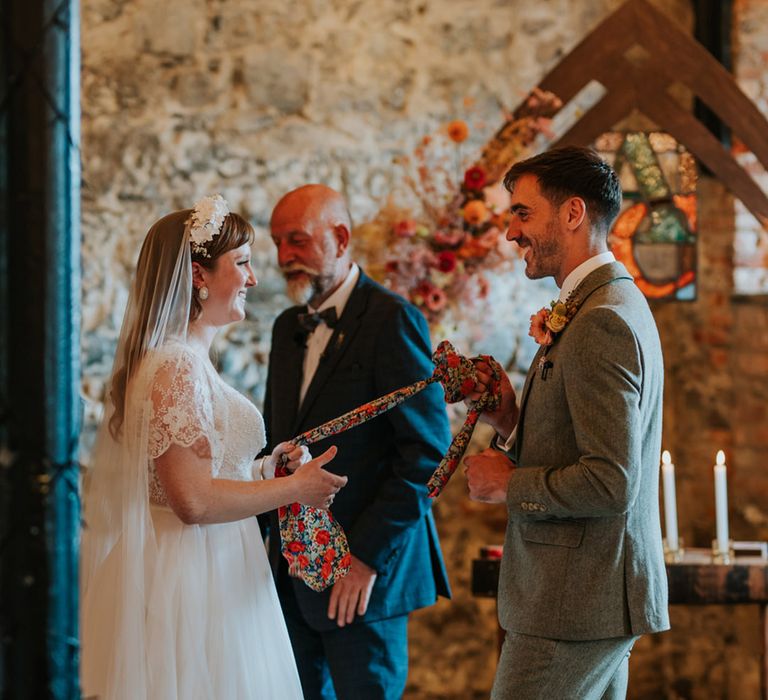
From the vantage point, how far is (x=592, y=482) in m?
2.13

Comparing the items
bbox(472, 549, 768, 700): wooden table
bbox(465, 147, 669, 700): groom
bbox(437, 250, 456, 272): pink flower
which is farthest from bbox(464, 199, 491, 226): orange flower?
bbox(465, 147, 669, 700): groom

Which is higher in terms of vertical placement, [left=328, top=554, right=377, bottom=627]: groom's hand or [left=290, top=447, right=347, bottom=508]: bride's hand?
[left=290, top=447, right=347, bottom=508]: bride's hand

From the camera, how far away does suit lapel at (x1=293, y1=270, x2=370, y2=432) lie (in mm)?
3201

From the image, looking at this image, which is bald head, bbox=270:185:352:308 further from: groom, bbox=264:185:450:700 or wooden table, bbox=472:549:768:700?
wooden table, bbox=472:549:768:700

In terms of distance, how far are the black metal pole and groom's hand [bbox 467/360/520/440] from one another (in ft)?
4.23

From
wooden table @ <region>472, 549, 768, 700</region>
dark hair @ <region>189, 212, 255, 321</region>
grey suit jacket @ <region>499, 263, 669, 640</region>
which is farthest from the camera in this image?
wooden table @ <region>472, 549, 768, 700</region>

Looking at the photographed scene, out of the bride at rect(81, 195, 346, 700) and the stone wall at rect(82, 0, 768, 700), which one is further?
the stone wall at rect(82, 0, 768, 700)

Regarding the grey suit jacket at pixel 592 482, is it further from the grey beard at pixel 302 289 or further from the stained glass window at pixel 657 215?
the stained glass window at pixel 657 215

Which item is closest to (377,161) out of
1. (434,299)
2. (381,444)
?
(434,299)

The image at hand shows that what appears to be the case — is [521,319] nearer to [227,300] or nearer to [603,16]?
[603,16]

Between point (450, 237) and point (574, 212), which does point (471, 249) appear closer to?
point (450, 237)

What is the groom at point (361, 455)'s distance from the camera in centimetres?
306

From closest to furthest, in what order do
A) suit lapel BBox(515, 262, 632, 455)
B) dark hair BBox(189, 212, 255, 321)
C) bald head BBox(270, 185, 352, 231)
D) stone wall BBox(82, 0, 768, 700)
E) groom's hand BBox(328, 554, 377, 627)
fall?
1. suit lapel BBox(515, 262, 632, 455)
2. dark hair BBox(189, 212, 255, 321)
3. groom's hand BBox(328, 554, 377, 627)
4. bald head BBox(270, 185, 352, 231)
5. stone wall BBox(82, 0, 768, 700)

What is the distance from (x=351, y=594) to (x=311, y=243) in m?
1.07
